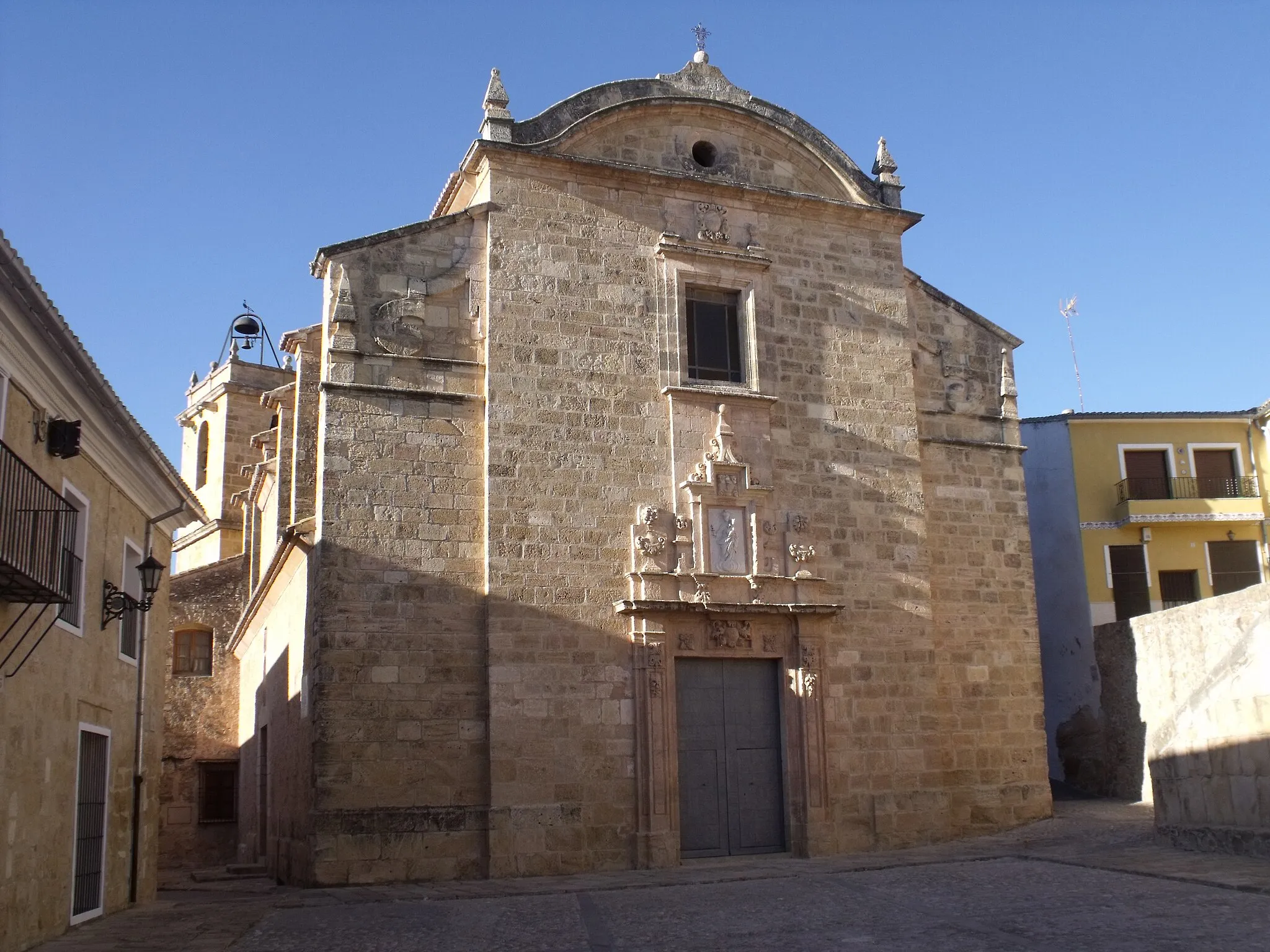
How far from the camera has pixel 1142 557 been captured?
21266 mm

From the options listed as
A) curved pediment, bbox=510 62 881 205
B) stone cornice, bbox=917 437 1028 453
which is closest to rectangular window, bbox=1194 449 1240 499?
stone cornice, bbox=917 437 1028 453

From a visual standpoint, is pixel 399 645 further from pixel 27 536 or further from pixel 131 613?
pixel 27 536

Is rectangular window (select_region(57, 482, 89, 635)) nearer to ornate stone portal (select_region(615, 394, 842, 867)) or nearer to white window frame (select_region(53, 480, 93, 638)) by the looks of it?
white window frame (select_region(53, 480, 93, 638))

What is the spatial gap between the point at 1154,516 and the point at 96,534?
17.0m

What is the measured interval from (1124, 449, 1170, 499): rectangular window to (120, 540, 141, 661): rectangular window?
52.9 ft

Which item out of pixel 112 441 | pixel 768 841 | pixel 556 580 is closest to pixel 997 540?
pixel 768 841

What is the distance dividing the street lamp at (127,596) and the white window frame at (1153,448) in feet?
53.6

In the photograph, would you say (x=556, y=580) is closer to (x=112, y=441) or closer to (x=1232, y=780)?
(x=112, y=441)

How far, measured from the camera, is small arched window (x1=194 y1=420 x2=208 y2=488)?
93.6 feet


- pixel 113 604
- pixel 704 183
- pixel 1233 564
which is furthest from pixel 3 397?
pixel 1233 564

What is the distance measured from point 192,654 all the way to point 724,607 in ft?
40.7

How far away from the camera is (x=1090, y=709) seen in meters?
18.8

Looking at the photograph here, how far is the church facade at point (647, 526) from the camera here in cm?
1289

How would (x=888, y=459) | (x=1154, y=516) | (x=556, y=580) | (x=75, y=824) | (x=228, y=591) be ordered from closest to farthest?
1. (x=75, y=824)
2. (x=556, y=580)
3. (x=888, y=459)
4. (x=1154, y=516)
5. (x=228, y=591)
